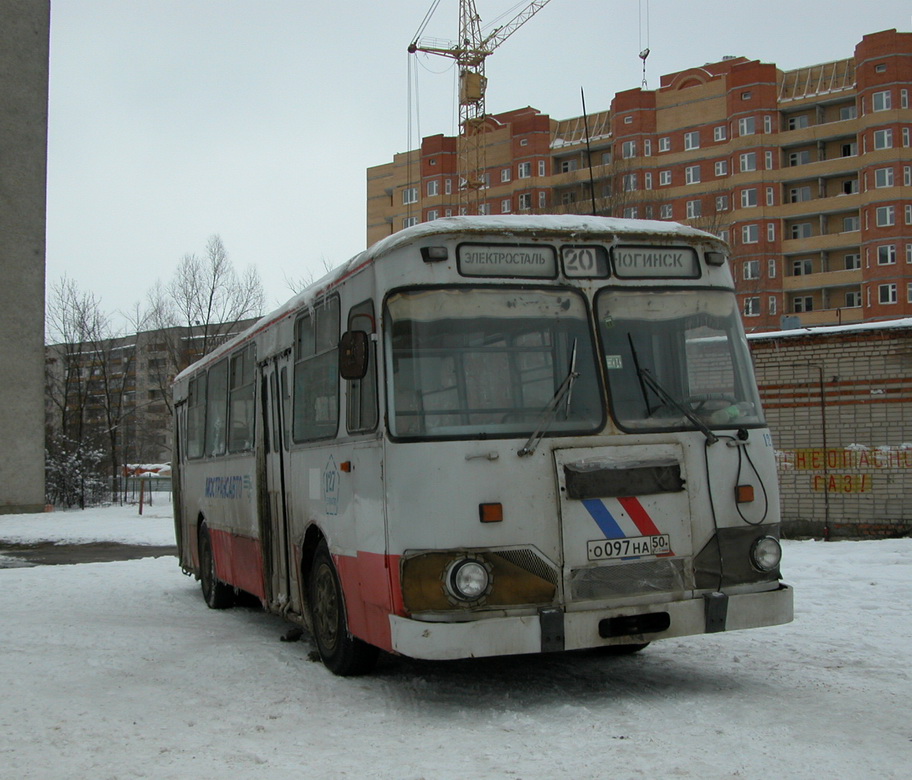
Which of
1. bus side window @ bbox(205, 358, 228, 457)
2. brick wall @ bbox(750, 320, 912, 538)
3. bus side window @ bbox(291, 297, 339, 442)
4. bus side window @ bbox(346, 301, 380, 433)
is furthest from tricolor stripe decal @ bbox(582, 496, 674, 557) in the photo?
brick wall @ bbox(750, 320, 912, 538)

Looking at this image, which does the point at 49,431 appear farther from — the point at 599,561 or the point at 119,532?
→ the point at 599,561

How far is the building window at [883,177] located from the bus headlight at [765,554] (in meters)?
65.6

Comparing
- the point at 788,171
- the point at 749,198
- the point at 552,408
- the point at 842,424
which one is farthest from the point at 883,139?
the point at 552,408

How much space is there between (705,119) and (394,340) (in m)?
71.3

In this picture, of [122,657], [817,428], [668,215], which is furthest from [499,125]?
[122,657]

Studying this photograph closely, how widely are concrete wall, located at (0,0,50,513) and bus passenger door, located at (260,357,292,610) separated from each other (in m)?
25.6

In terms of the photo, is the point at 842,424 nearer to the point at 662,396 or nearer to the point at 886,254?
the point at 662,396

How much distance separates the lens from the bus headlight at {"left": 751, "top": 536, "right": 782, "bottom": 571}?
22.3 ft

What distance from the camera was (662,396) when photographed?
6797 mm

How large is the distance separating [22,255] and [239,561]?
25.6 metres

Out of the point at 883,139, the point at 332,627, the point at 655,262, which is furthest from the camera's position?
the point at 883,139

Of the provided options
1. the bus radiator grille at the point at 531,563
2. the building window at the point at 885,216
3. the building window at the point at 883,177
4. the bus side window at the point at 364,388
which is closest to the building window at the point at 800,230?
the building window at the point at 885,216

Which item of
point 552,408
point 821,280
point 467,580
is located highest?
point 821,280

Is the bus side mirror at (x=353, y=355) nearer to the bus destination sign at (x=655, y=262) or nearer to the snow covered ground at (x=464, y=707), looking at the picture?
the bus destination sign at (x=655, y=262)
